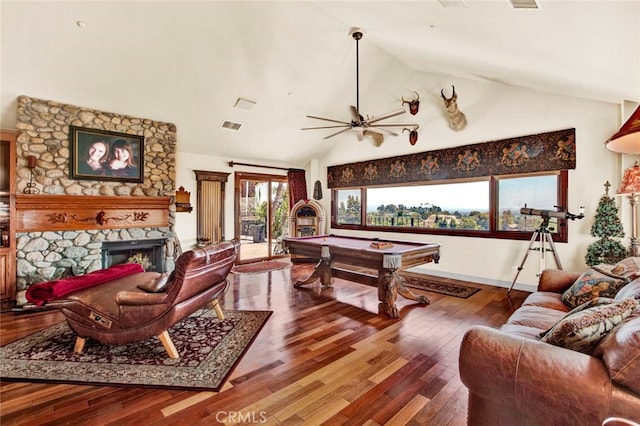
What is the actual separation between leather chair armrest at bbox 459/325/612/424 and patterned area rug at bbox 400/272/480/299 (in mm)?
3358

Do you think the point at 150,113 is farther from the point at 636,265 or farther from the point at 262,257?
the point at 636,265

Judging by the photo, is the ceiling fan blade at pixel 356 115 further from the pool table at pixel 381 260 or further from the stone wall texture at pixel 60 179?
the stone wall texture at pixel 60 179

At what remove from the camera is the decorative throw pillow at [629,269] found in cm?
237

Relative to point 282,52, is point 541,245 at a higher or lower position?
lower

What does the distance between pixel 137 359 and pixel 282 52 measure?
14.2 feet

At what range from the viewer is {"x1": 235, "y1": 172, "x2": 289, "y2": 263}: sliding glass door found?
727 cm

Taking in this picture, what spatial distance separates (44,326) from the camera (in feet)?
11.2

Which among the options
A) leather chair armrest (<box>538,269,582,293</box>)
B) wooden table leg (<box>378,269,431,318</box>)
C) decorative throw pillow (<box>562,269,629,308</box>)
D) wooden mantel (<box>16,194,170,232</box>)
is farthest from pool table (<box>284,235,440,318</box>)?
wooden mantel (<box>16,194,170,232</box>)

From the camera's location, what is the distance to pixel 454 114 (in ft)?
17.3

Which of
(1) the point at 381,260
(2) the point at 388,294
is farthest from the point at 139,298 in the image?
(2) the point at 388,294

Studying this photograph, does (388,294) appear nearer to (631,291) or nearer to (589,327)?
(631,291)

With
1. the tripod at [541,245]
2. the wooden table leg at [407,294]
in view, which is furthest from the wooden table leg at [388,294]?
the tripod at [541,245]

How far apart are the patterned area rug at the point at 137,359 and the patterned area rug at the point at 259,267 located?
2820 mm

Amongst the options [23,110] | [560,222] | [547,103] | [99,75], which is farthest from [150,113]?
[560,222]
